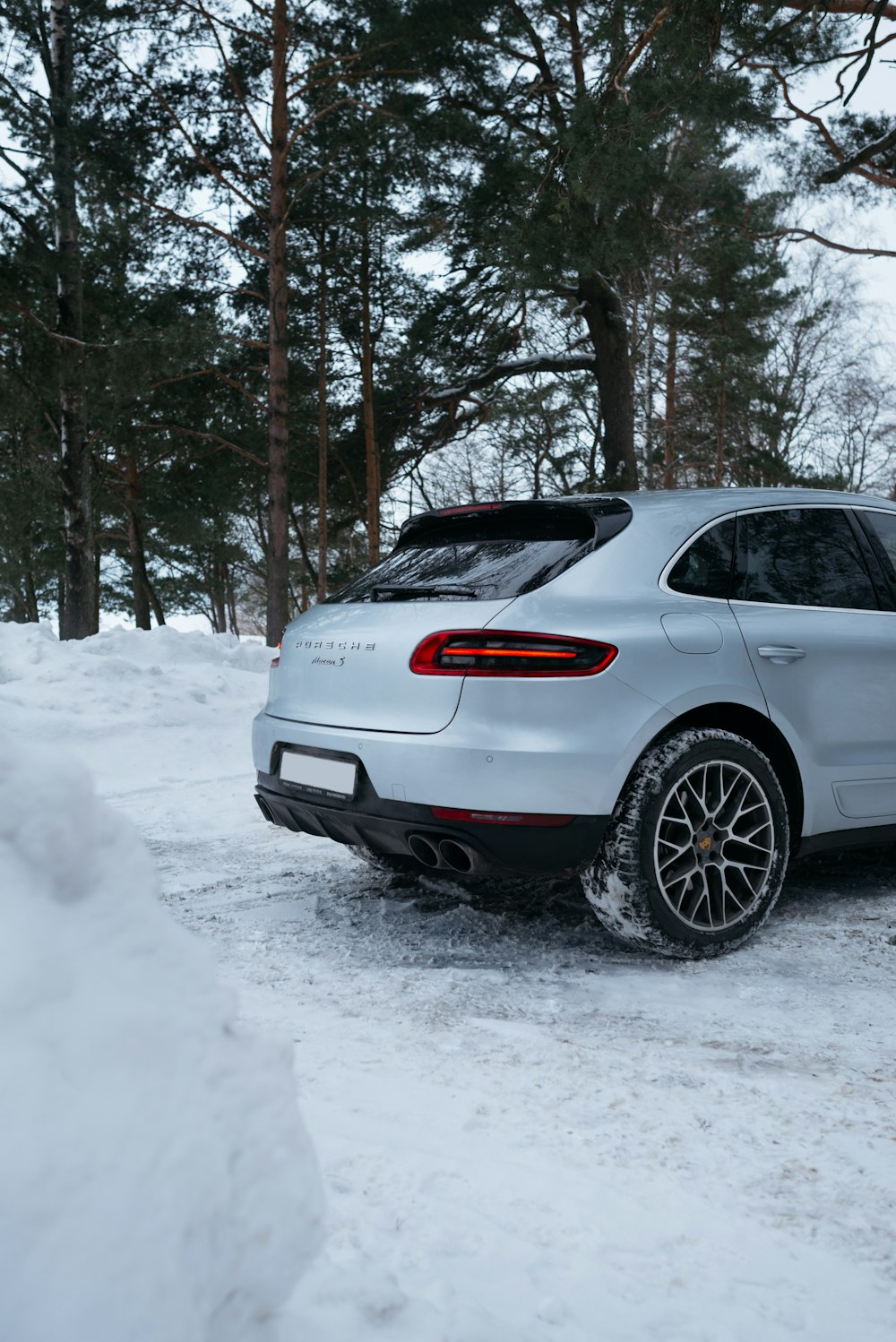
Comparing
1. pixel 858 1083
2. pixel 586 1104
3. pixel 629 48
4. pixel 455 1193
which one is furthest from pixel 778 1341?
pixel 629 48

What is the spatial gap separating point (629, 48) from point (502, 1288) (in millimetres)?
10590

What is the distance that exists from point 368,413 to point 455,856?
1664 centimetres

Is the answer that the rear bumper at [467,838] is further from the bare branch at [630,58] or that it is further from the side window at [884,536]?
the bare branch at [630,58]

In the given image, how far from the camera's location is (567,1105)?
241 cm

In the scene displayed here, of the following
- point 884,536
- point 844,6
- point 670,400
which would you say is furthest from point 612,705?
point 670,400

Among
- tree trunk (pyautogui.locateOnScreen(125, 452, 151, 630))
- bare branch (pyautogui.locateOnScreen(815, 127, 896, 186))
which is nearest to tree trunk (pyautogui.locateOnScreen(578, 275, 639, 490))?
bare branch (pyautogui.locateOnScreen(815, 127, 896, 186))

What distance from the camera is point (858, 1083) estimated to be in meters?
2.56

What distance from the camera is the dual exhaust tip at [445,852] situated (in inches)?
130

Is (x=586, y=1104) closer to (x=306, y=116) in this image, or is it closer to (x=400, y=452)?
(x=306, y=116)

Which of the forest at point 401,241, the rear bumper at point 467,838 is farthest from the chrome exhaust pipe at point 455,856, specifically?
the forest at point 401,241

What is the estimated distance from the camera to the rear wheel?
340cm

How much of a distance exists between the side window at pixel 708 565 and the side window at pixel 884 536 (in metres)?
0.91

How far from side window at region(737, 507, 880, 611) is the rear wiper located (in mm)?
1098

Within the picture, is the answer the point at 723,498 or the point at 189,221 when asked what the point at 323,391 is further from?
the point at 723,498
